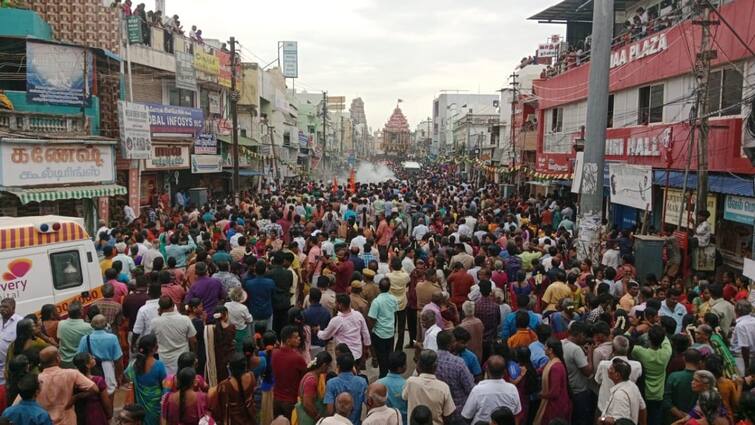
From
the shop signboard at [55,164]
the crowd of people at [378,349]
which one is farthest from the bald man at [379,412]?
the shop signboard at [55,164]

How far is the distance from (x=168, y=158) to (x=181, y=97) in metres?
3.94

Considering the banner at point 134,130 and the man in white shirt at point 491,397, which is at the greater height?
the banner at point 134,130

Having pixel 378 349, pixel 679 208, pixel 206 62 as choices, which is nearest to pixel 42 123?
pixel 206 62

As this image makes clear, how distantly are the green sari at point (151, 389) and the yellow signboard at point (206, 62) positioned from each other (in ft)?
77.0

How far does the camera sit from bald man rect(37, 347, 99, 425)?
511 centimetres

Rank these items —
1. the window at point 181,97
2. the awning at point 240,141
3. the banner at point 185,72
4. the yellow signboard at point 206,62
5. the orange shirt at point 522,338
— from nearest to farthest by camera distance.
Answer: the orange shirt at point 522,338, the banner at point 185,72, the window at point 181,97, the yellow signboard at point 206,62, the awning at point 240,141

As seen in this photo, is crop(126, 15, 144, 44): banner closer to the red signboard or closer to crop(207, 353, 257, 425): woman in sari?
the red signboard

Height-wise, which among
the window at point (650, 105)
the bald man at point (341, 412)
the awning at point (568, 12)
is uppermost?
the awning at point (568, 12)

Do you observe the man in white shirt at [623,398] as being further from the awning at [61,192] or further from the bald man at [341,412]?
the awning at [61,192]

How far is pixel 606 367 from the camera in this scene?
5742 mm

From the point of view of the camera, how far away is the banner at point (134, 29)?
839 inches

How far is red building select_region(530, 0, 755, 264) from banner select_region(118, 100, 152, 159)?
573 inches

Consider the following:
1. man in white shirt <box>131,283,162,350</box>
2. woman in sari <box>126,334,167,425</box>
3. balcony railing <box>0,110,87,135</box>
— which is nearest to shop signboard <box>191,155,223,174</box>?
balcony railing <box>0,110,87,135</box>

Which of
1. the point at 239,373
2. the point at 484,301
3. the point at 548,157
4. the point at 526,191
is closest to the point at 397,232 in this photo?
the point at 484,301
